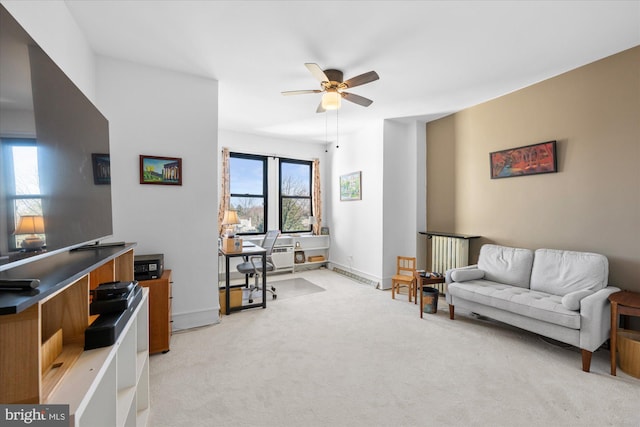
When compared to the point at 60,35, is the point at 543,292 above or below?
below

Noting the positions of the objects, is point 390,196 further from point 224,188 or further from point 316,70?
point 224,188

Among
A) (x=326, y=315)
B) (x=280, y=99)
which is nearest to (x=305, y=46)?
(x=280, y=99)

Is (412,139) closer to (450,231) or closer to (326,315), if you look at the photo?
(450,231)

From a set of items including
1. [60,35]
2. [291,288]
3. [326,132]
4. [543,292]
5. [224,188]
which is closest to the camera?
[60,35]

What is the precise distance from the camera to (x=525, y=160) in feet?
10.7

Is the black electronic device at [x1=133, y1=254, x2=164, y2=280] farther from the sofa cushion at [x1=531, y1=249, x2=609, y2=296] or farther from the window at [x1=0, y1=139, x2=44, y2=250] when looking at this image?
the sofa cushion at [x1=531, y1=249, x2=609, y2=296]

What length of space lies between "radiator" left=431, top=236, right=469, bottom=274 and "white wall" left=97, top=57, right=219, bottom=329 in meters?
3.23

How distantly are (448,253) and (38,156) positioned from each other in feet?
14.1

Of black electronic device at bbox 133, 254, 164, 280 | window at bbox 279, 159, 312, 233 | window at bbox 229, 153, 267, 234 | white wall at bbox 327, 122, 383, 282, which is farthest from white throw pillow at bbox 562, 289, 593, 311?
window at bbox 229, 153, 267, 234

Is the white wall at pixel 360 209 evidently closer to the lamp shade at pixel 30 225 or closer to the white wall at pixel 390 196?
the white wall at pixel 390 196

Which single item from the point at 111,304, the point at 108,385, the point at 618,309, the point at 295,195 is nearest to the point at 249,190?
the point at 295,195

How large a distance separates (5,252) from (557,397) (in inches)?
119

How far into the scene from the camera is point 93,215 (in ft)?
4.56

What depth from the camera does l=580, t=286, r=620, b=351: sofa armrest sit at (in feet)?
7.04
